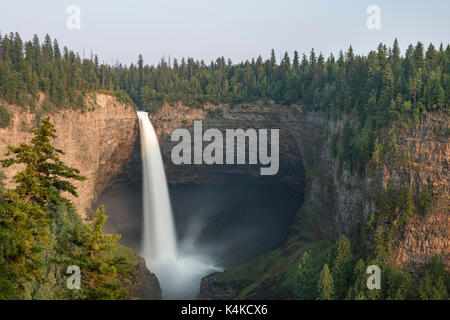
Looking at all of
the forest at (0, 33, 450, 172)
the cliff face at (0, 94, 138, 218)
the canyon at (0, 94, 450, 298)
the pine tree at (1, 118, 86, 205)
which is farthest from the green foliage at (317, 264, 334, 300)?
the cliff face at (0, 94, 138, 218)

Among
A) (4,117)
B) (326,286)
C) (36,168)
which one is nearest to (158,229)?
(4,117)

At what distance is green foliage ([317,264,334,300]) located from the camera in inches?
1471

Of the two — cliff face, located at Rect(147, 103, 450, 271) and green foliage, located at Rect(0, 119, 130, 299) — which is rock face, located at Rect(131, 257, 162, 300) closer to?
cliff face, located at Rect(147, 103, 450, 271)

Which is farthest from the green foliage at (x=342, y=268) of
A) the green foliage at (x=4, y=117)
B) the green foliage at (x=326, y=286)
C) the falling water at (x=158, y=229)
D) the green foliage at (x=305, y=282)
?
the green foliage at (x=4, y=117)

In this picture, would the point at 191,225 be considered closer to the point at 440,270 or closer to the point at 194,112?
the point at 194,112

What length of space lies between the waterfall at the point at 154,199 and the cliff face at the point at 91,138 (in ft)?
8.96

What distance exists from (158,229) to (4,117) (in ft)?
97.9

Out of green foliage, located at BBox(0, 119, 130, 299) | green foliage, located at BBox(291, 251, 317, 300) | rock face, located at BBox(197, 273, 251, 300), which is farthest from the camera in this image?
rock face, located at BBox(197, 273, 251, 300)

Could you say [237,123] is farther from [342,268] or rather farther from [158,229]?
[342,268]

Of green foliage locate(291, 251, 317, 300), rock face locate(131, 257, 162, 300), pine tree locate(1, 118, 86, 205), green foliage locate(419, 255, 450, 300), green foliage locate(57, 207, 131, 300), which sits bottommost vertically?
rock face locate(131, 257, 162, 300)

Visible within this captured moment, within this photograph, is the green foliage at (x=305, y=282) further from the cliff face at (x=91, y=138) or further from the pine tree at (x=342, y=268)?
the cliff face at (x=91, y=138)

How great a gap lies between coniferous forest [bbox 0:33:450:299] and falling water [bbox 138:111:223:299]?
904cm

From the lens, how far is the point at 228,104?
72.0 meters

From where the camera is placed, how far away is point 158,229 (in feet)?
217
